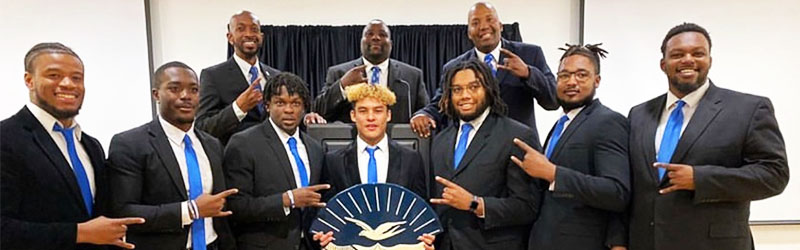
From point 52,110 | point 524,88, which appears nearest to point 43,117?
point 52,110

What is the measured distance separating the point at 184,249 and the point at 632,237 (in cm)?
190

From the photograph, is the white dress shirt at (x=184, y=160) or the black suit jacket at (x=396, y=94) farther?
the black suit jacket at (x=396, y=94)

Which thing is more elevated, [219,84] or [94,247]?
[219,84]

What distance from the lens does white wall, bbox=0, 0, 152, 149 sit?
5082mm

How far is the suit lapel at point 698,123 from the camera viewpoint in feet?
6.94

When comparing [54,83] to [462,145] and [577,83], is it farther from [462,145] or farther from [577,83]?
[577,83]

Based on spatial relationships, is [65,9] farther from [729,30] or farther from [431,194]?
[729,30]

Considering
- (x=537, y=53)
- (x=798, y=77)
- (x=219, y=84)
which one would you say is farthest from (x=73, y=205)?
(x=798, y=77)

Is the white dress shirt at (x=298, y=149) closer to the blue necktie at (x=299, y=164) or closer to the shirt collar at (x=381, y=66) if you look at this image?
the blue necktie at (x=299, y=164)

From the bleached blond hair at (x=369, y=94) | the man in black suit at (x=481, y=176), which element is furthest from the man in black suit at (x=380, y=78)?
the man in black suit at (x=481, y=176)

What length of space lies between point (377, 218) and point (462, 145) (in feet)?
1.65

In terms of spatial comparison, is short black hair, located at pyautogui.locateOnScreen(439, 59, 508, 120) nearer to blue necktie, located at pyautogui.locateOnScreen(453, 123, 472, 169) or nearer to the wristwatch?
blue necktie, located at pyautogui.locateOnScreen(453, 123, 472, 169)

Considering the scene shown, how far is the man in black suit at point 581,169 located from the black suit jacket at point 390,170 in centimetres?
47

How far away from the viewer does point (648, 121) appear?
2.29 metres
